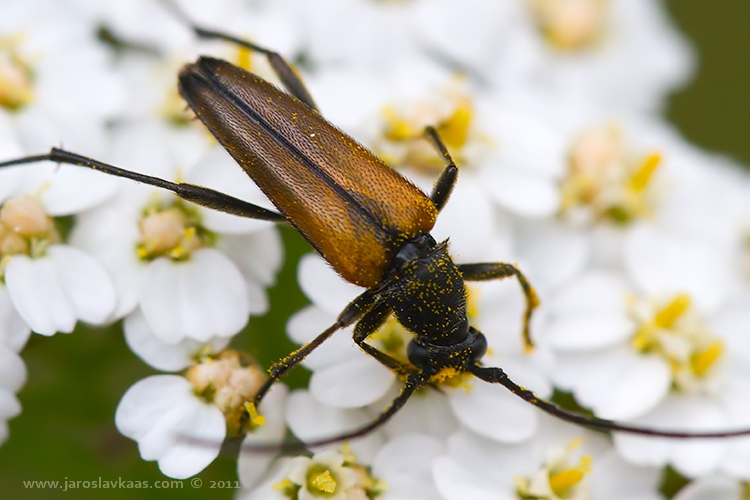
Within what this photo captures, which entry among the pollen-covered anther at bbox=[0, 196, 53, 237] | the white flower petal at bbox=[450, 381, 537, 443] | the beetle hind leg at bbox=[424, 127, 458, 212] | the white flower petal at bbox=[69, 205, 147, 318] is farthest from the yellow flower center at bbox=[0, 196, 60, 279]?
the white flower petal at bbox=[450, 381, 537, 443]

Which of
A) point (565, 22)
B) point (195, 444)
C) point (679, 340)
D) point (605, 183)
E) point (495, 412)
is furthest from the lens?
point (565, 22)

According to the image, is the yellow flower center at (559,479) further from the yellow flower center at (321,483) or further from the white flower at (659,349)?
the yellow flower center at (321,483)

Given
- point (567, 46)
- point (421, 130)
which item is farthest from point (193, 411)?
point (567, 46)

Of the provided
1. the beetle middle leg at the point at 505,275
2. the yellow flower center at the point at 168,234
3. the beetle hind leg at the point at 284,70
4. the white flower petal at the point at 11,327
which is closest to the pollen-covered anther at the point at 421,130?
the beetle hind leg at the point at 284,70

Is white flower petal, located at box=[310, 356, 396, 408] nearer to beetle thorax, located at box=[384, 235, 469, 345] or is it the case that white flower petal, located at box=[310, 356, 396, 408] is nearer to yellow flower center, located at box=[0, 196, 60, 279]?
beetle thorax, located at box=[384, 235, 469, 345]

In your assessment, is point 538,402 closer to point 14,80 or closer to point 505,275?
point 505,275
